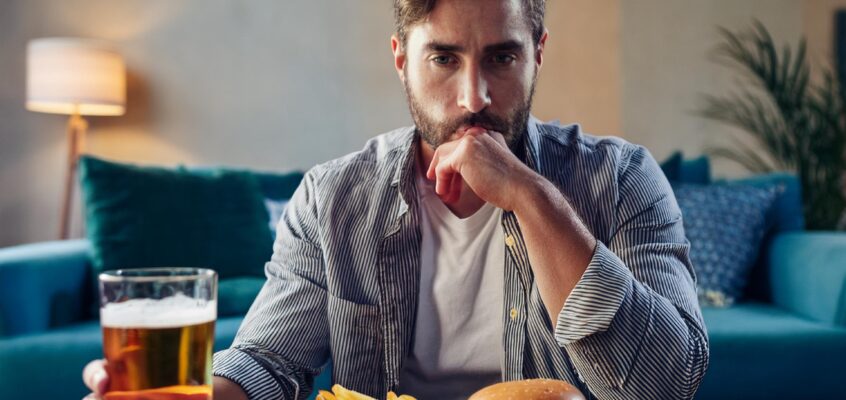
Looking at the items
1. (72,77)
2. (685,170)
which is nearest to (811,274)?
(685,170)

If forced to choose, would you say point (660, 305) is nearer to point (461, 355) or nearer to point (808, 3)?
point (461, 355)

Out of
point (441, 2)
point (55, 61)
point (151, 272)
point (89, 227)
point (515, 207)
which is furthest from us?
point (55, 61)

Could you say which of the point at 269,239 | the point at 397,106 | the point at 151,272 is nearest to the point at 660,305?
the point at 151,272

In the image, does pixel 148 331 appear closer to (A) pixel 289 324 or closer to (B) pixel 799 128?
(A) pixel 289 324

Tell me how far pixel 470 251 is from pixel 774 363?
1246mm

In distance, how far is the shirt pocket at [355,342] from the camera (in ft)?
4.07

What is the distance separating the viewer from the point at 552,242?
992 mm

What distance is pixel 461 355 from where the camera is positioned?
1.26m

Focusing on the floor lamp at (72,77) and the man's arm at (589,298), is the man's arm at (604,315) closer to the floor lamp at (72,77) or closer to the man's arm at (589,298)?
the man's arm at (589,298)

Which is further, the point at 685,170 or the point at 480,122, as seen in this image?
the point at 685,170

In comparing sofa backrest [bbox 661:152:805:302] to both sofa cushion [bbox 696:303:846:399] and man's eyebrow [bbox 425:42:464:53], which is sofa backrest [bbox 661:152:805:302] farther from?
man's eyebrow [bbox 425:42:464:53]

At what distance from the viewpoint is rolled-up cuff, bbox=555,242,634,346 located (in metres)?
0.96

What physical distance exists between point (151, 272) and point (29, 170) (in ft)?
11.7

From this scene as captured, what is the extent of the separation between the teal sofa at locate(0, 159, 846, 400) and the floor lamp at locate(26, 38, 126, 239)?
3.56ft
